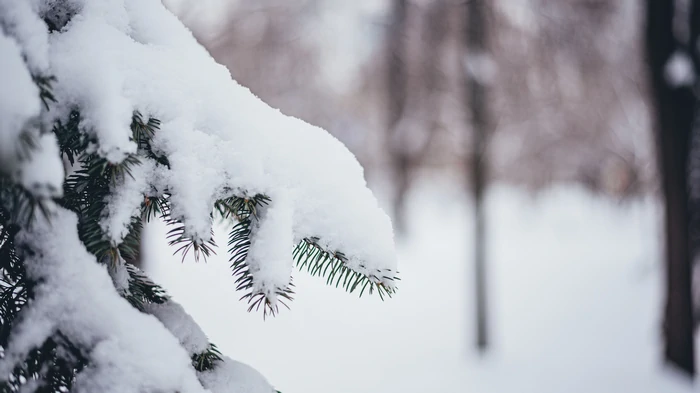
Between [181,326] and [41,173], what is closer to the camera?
[41,173]

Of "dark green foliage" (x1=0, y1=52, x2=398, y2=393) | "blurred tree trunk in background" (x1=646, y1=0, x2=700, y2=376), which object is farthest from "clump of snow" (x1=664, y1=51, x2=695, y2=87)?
"dark green foliage" (x1=0, y1=52, x2=398, y2=393)

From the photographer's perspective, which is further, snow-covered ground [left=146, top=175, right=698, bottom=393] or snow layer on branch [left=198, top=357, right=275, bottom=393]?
snow-covered ground [left=146, top=175, right=698, bottom=393]

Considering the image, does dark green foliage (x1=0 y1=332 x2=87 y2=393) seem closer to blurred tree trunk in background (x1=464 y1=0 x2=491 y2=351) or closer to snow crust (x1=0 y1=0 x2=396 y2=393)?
snow crust (x1=0 y1=0 x2=396 y2=393)

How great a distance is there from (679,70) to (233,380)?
5.30 m

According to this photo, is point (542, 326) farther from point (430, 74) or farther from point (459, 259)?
point (430, 74)

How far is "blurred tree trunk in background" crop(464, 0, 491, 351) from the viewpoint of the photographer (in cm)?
519

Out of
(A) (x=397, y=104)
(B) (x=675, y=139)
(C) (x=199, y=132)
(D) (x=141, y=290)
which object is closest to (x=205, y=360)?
(D) (x=141, y=290)

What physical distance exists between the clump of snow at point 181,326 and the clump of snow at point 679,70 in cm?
527

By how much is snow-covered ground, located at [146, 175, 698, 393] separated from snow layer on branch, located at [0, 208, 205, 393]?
11.0 feet

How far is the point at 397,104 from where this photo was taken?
1069 centimetres

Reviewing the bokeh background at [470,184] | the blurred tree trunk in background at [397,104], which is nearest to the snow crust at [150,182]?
the bokeh background at [470,184]

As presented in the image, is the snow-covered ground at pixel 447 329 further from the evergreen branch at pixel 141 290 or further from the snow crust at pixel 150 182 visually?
the snow crust at pixel 150 182

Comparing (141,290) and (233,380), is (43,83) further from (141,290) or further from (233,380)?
(233,380)

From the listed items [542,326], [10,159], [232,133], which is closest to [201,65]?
[232,133]
